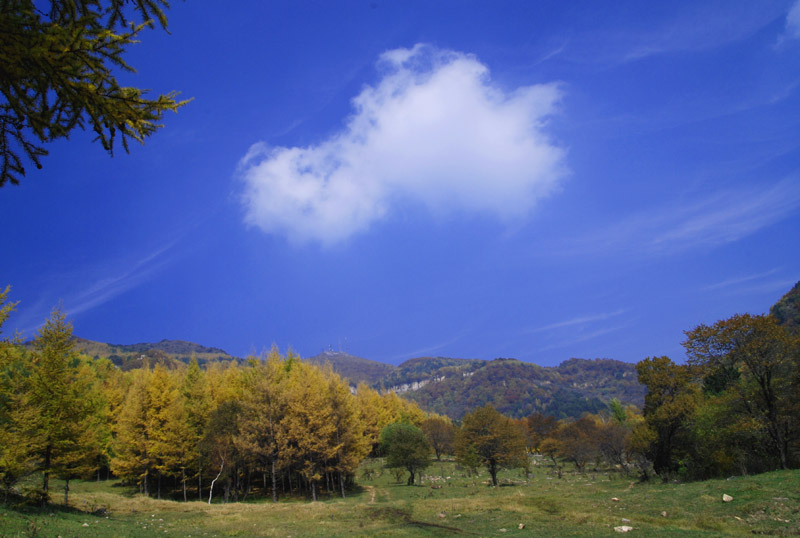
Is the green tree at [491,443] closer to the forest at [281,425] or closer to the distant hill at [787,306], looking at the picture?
the forest at [281,425]

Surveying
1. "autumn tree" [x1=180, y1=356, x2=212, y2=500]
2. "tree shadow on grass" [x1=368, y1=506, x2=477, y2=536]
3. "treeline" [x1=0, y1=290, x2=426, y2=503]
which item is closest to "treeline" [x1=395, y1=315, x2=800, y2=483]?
"tree shadow on grass" [x1=368, y1=506, x2=477, y2=536]

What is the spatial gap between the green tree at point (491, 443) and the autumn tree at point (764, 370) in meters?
25.2

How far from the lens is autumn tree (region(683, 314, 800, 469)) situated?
2780 cm

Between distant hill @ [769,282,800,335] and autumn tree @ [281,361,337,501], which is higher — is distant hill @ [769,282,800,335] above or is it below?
above

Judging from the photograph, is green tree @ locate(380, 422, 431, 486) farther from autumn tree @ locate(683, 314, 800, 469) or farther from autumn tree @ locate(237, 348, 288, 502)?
autumn tree @ locate(683, 314, 800, 469)

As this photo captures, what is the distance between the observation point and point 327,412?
4288cm

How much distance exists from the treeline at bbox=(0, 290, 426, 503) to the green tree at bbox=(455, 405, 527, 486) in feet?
44.7

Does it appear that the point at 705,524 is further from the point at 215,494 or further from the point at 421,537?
the point at 215,494

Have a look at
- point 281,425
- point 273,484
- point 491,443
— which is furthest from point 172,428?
point 491,443

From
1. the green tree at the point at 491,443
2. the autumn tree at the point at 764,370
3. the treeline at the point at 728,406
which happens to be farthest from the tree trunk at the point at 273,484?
the autumn tree at the point at 764,370

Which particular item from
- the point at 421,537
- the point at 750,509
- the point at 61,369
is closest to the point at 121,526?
the point at 61,369

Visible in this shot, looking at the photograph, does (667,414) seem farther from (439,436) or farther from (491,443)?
(439,436)

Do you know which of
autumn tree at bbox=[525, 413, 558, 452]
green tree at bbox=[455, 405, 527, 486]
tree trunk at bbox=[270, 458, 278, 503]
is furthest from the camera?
autumn tree at bbox=[525, 413, 558, 452]

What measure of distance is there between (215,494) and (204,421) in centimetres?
886
